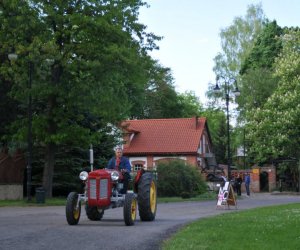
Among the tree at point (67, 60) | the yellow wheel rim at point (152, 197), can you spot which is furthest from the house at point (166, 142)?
the yellow wheel rim at point (152, 197)

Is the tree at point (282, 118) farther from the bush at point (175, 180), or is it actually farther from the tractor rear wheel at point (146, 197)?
the tractor rear wheel at point (146, 197)

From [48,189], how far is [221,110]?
50121mm

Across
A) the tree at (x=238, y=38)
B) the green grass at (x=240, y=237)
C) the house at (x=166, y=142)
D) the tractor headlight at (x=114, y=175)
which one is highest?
the tree at (x=238, y=38)

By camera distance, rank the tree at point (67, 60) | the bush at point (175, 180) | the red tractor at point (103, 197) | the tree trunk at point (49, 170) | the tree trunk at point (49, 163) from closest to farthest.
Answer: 1. the red tractor at point (103, 197)
2. the tree at point (67, 60)
3. the tree trunk at point (49, 163)
4. the tree trunk at point (49, 170)
5. the bush at point (175, 180)

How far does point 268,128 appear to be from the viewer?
Answer: 5088cm

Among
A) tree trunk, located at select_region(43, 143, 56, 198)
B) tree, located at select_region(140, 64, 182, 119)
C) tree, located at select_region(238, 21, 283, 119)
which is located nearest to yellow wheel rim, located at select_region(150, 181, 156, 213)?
tree trunk, located at select_region(43, 143, 56, 198)

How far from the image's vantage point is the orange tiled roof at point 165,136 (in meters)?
59.3

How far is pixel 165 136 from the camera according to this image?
200ft

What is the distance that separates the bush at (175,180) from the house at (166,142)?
16.4 metres

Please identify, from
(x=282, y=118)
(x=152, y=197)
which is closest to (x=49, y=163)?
(x=152, y=197)

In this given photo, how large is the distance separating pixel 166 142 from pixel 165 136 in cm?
99

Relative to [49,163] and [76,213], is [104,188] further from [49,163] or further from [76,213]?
[49,163]

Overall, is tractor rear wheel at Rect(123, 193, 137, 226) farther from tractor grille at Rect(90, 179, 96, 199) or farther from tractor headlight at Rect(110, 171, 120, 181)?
tractor grille at Rect(90, 179, 96, 199)

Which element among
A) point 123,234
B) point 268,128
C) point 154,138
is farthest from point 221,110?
point 123,234
